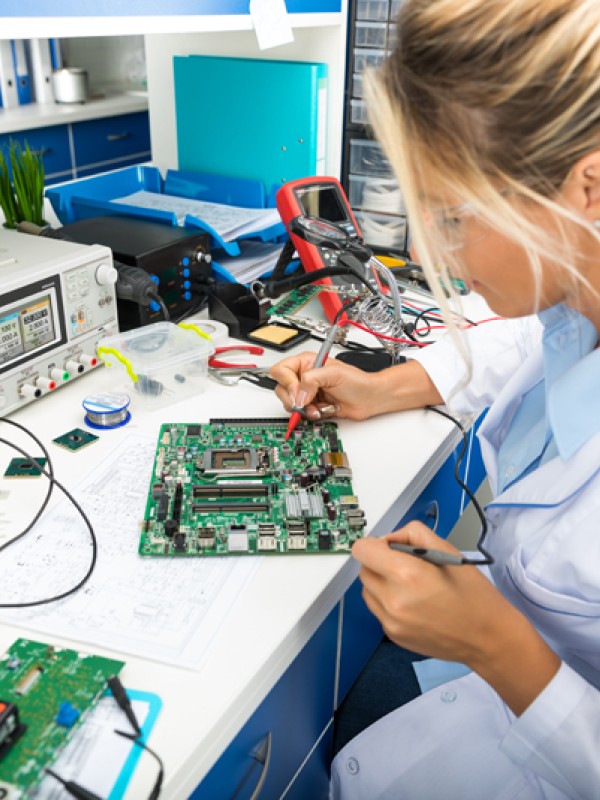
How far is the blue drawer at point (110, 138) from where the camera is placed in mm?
3596

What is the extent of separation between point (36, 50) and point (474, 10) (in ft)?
11.3

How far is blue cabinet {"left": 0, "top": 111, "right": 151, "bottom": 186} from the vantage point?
11.0 feet

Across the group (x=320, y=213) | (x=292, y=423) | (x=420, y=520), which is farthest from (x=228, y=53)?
(x=420, y=520)

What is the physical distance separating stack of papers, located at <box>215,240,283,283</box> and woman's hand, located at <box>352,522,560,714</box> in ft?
2.92

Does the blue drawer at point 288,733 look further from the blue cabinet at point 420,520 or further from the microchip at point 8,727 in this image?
the microchip at point 8,727

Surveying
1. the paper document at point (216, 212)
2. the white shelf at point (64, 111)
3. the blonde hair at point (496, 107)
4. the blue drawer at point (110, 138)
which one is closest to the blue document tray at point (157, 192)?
the paper document at point (216, 212)

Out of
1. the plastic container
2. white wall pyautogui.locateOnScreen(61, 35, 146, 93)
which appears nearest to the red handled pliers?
the plastic container

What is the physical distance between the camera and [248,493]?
88cm

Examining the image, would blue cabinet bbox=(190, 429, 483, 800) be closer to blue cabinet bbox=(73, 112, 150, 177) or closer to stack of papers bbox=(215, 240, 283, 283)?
stack of papers bbox=(215, 240, 283, 283)

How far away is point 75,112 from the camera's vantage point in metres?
3.37

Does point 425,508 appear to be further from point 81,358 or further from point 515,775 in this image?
point 81,358

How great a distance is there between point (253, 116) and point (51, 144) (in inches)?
81.8

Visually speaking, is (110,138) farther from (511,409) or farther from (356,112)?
(511,409)

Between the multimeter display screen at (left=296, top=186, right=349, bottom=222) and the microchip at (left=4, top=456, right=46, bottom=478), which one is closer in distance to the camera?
the microchip at (left=4, top=456, right=46, bottom=478)
